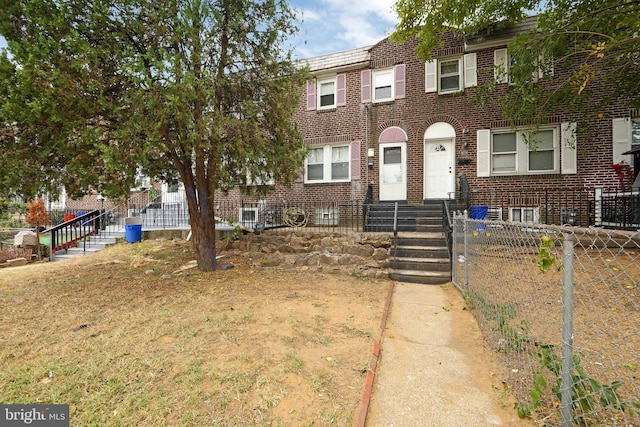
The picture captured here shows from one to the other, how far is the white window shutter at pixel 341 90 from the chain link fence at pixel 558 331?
8.81 meters

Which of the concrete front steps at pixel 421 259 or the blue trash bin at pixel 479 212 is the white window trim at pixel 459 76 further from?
the concrete front steps at pixel 421 259

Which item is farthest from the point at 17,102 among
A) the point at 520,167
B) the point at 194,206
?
the point at 520,167

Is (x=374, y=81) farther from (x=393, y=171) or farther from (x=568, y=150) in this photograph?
(x=568, y=150)

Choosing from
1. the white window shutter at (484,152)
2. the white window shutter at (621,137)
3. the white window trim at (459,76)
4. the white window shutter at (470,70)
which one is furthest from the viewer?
the white window trim at (459,76)

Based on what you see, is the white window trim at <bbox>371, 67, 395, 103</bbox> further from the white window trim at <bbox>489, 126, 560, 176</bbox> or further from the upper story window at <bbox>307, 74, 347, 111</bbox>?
the white window trim at <bbox>489, 126, 560, 176</bbox>

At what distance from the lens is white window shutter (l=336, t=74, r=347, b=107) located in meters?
12.6

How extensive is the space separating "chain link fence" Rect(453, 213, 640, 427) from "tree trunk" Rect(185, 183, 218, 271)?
17.4 ft

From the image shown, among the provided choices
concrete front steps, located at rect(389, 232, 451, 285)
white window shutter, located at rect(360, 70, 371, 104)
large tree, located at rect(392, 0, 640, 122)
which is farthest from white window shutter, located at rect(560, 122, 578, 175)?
white window shutter, located at rect(360, 70, 371, 104)

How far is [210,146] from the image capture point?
5469 mm

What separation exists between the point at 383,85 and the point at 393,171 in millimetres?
3393

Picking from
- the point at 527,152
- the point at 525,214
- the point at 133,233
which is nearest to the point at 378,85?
the point at 527,152

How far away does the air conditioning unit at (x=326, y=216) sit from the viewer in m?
12.2

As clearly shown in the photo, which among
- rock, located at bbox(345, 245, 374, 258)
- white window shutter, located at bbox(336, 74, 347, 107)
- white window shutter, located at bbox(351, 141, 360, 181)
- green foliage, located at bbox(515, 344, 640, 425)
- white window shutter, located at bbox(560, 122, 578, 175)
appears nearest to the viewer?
green foliage, located at bbox(515, 344, 640, 425)

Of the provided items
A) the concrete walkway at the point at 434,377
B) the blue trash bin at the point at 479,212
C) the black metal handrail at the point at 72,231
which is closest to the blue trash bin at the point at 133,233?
the black metal handrail at the point at 72,231
